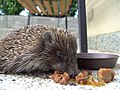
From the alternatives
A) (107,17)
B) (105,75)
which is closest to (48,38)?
(105,75)

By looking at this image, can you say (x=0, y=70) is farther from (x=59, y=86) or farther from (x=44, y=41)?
(x=59, y=86)

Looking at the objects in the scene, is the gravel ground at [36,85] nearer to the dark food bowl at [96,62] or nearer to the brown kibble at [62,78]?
the brown kibble at [62,78]

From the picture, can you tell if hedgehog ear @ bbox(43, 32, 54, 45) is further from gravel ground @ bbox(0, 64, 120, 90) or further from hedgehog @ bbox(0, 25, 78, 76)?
gravel ground @ bbox(0, 64, 120, 90)

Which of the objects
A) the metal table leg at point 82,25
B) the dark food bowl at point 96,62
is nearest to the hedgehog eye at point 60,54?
the dark food bowl at point 96,62

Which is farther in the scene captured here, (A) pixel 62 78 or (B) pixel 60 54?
(B) pixel 60 54

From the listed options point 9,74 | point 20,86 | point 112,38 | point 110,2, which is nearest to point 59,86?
point 20,86

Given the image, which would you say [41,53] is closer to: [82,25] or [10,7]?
[82,25]
